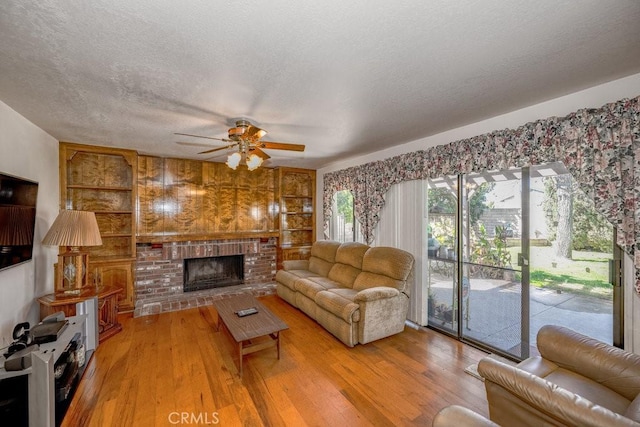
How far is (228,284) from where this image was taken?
5.36 m

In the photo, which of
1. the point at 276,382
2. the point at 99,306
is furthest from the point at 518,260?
the point at 99,306

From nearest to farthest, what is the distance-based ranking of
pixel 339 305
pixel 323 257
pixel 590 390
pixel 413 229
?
pixel 590 390, pixel 339 305, pixel 413 229, pixel 323 257

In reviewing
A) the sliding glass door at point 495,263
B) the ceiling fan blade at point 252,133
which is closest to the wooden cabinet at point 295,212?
the ceiling fan blade at point 252,133

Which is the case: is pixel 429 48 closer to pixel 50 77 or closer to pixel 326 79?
pixel 326 79

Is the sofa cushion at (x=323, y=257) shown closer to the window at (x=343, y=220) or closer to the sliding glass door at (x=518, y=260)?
the window at (x=343, y=220)

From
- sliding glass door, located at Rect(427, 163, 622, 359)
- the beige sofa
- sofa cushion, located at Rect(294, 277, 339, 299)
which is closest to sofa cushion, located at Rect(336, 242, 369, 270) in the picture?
the beige sofa

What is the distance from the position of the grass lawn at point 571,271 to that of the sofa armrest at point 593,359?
70 centimetres

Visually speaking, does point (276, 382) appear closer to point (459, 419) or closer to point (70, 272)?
point (459, 419)

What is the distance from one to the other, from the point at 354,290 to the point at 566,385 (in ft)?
7.61

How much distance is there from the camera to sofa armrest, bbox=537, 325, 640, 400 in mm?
1562

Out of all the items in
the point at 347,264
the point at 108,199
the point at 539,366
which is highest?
the point at 108,199

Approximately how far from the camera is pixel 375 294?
10.0 feet

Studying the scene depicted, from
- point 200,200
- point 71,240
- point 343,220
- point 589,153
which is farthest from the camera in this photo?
point 343,220

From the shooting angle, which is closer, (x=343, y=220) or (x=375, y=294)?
(x=375, y=294)
